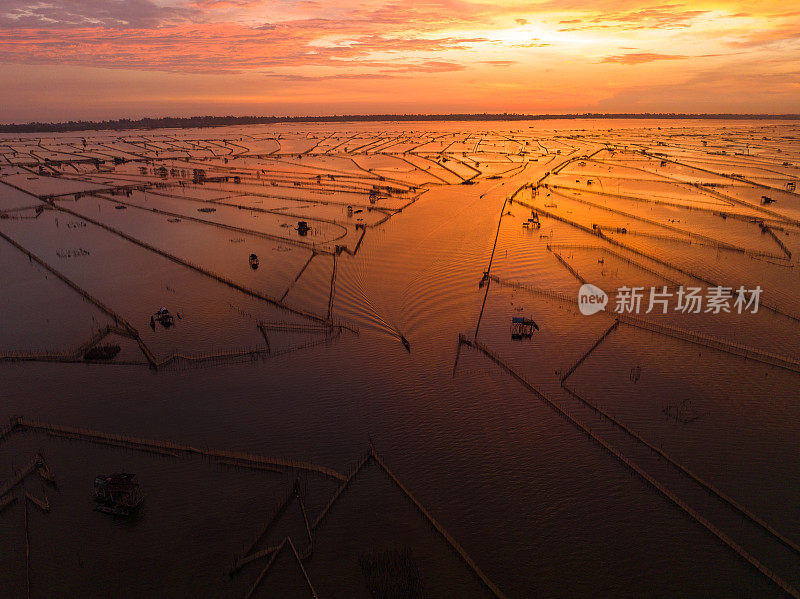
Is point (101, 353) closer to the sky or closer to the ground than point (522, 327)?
closer to the ground

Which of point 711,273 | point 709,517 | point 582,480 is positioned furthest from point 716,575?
point 711,273

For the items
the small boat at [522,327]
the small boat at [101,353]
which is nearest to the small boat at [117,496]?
the small boat at [101,353]

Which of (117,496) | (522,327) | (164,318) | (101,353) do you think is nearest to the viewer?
(117,496)

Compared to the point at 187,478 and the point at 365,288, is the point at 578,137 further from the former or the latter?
the point at 187,478

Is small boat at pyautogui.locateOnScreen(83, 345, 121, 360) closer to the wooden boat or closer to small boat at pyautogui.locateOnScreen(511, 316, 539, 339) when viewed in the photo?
the wooden boat

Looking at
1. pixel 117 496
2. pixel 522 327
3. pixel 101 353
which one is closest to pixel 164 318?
pixel 101 353

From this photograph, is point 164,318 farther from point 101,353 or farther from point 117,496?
point 117,496

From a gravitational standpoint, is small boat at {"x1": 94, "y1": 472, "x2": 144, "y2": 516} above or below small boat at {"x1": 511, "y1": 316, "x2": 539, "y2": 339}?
below

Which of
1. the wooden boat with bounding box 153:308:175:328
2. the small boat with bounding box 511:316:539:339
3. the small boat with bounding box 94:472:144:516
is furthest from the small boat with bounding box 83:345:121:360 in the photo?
the small boat with bounding box 511:316:539:339

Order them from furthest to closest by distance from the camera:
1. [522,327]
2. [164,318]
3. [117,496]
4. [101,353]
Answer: [164,318]
[522,327]
[101,353]
[117,496]
